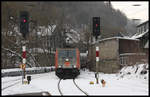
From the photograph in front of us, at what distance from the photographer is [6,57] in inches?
1378

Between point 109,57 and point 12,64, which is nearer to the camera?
point 109,57

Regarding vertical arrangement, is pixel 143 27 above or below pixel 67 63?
above

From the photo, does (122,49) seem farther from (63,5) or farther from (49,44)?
(63,5)

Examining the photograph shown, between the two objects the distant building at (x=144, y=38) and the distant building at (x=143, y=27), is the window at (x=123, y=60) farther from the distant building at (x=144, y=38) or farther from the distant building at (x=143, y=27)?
the distant building at (x=143, y=27)

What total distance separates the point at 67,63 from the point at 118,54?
35.6 feet

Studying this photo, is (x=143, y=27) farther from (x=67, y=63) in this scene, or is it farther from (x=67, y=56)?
(x=67, y=63)

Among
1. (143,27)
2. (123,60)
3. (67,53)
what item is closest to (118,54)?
(123,60)

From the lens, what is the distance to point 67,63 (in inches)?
942

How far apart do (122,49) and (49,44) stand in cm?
1216

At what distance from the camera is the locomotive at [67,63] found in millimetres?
23641

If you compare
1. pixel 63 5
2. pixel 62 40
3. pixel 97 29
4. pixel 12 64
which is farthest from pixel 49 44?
pixel 63 5

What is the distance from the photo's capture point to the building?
31.7 m

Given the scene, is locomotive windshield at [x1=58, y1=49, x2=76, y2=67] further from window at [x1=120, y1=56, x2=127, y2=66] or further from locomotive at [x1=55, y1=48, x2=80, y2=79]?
window at [x1=120, y1=56, x2=127, y2=66]

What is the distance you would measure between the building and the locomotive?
386 inches
